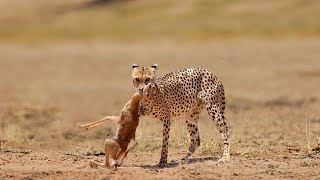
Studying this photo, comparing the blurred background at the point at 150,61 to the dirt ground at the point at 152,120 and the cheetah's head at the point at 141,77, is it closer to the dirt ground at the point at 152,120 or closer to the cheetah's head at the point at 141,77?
the dirt ground at the point at 152,120

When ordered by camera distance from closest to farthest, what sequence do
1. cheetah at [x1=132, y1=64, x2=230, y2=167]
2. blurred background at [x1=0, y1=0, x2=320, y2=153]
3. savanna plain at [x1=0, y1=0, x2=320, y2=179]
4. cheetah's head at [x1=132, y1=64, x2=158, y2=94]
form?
cheetah's head at [x1=132, y1=64, x2=158, y2=94]
cheetah at [x1=132, y1=64, x2=230, y2=167]
savanna plain at [x1=0, y1=0, x2=320, y2=179]
blurred background at [x1=0, y1=0, x2=320, y2=153]

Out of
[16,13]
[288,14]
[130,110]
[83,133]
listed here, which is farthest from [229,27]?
[130,110]

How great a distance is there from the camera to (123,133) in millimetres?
8398

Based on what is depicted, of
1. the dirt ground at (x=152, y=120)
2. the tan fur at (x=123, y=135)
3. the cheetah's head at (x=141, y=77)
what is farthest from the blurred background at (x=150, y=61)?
the cheetah's head at (x=141, y=77)

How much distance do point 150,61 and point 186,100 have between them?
16.5 m

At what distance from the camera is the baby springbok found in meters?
8.31

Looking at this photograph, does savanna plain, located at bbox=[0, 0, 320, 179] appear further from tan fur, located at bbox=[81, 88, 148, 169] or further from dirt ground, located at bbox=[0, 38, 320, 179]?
tan fur, located at bbox=[81, 88, 148, 169]

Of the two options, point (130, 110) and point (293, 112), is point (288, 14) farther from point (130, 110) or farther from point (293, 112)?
point (130, 110)

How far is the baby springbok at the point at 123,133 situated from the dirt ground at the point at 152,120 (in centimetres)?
16

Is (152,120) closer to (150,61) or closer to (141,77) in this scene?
(141,77)

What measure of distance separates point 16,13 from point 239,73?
2836 cm

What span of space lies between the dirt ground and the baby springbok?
0.54 ft

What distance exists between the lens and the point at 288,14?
38969mm

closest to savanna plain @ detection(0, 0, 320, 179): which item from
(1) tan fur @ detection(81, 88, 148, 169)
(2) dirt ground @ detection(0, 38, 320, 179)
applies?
(2) dirt ground @ detection(0, 38, 320, 179)
